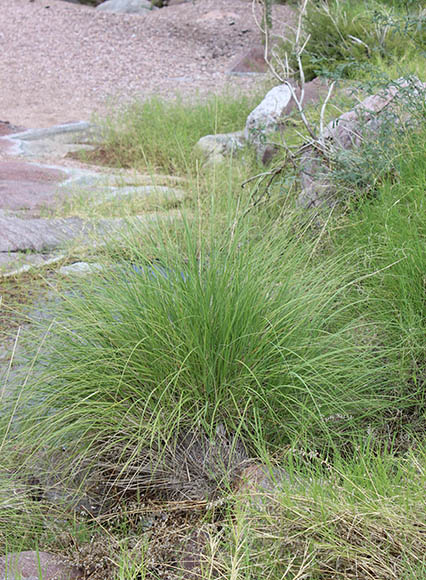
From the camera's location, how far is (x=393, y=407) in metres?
1.89

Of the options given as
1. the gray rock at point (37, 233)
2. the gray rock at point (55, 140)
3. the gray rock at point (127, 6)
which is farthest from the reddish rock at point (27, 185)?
the gray rock at point (127, 6)

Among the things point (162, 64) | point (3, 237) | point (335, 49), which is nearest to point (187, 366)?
point (3, 237)

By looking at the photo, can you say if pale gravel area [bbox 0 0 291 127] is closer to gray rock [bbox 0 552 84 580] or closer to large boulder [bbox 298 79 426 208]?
large boulder [bbox 298 79 426 208]

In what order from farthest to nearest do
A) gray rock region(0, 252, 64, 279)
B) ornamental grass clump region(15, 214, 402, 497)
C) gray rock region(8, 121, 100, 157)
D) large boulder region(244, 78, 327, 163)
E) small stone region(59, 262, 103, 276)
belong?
gray rock region(8, 121, 100, 157)
large boulder region(244, 78, 327, 163)
gray rock region(0, 252, 64, 279)
small stone region(59, 262, 103, 276)
ornamental grass clump region(15, 214, 402, 497)

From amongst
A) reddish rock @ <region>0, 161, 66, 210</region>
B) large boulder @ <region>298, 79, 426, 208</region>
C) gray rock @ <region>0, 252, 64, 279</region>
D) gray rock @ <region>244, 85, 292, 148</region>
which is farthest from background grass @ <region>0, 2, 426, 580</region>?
gray rock @ <region>244, 85, 292, 148</region>

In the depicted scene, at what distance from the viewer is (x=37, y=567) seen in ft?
5.19

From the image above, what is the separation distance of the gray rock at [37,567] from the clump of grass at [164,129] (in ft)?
14.2

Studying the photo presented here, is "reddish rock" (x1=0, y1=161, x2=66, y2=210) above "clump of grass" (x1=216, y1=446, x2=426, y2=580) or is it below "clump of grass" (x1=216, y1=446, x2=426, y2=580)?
below

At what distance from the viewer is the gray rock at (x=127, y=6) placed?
53.3 ft

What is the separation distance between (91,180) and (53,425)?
11.8ft

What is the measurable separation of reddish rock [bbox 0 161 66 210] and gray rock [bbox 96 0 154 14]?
1200 centimetres

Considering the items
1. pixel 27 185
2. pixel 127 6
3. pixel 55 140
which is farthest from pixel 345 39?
pixel 127 6

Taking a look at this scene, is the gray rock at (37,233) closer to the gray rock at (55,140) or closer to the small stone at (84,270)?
the small stone at (84,270)

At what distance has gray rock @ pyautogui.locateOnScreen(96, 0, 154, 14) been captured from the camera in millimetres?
16234
